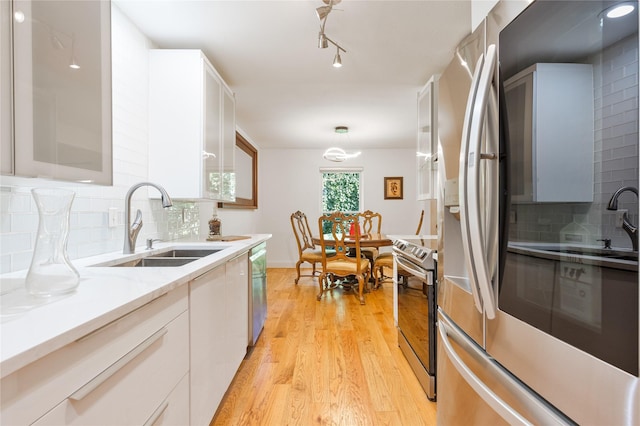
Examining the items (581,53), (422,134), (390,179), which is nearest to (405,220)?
(390,179)

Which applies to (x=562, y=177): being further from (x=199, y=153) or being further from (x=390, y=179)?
(x=390, y=179)

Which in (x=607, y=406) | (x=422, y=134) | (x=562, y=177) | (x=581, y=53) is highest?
(x=422, y=134)

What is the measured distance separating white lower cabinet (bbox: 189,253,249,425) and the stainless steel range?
115 centimetres

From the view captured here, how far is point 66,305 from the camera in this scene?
78 centimetres

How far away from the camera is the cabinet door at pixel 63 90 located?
81 cm

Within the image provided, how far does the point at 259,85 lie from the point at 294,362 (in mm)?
2544

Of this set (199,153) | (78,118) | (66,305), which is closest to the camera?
(66,305)

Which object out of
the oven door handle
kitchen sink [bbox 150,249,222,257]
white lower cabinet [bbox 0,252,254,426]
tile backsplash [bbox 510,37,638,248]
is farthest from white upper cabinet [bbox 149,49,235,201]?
tile backsplash [bbox 510,37,638,248]

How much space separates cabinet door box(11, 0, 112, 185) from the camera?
2.66 ft

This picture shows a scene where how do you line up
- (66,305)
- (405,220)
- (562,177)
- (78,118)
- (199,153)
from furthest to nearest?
(405,220) → (199,153) → (78,118) → (66,305) → (562,177)

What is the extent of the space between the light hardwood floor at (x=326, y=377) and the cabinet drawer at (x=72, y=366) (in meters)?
1.08

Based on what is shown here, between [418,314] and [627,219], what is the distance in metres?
1.65

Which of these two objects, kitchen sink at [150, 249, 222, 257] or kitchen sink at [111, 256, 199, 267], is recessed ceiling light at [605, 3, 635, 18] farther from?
kitchen sink at [150, 249, 222, 257]

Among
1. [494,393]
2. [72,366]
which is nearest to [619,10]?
[494,393]
